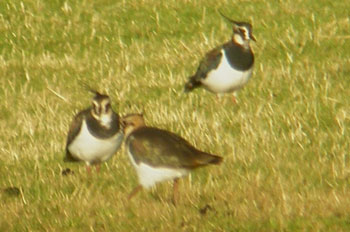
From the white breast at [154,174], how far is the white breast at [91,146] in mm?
1012

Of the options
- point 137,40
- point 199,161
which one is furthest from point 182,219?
point 137,40

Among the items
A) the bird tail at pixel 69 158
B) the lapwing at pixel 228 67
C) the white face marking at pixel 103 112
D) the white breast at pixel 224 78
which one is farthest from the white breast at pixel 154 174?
the white breast at pixel 224 78

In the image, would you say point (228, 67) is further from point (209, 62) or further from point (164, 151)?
point (164, 151)

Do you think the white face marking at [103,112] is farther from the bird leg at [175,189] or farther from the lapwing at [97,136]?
the bird leg at [175,189]

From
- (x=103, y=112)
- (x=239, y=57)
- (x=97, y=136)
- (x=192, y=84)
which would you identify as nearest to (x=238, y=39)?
(x=239, y=57)

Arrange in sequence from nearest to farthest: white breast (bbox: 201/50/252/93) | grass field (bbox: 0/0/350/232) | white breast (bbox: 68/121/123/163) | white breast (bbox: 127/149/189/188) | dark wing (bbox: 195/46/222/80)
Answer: grass field (bbox: 0/0/350/232)
white breast (bbox: 127/149/189/188)
white breast (bbox: 68/121/123/163)
white breast (bbox: 201/50/252/93)
dark wing (bbox: 195/46/222/80)

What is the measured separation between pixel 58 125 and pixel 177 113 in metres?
1.36

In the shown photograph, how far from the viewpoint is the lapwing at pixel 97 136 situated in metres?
10.6

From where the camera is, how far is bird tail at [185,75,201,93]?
1331 centimetres

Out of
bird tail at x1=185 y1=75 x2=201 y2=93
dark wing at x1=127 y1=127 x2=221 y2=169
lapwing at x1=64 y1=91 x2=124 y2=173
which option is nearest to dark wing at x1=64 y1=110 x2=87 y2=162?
lapwing at x1=64 y1=91 x2=124 y2=173

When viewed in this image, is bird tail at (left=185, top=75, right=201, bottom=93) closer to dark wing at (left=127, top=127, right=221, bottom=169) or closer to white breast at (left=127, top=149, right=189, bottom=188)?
dark wing at (left=127, top=127, right=221, bottom=169)

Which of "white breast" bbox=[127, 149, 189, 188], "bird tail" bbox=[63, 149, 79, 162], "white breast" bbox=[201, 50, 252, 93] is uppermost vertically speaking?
"white breast" bbox=[127, 149, 189, 188]

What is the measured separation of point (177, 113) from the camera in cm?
1229

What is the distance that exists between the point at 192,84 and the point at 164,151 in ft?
12.8
